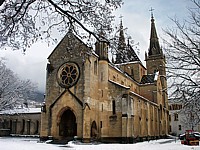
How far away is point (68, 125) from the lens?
113 feet

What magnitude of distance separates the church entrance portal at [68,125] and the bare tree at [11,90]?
10.8 metres

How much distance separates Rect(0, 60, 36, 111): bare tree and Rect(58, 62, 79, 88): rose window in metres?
10.6

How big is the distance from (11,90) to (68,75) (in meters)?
12.4

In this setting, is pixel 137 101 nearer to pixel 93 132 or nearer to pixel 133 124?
pixel 133 124

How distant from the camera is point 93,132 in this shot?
32156 millimetres

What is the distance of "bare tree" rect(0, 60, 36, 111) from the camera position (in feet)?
132

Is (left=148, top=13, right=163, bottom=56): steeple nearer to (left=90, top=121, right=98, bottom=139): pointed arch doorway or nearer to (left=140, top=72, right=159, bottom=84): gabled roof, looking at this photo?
(left=140, top=72, right=159, bottom=84): gabled roof

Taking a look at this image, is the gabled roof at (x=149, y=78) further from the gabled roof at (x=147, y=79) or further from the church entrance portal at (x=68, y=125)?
the church entrance portal at (x=68, y=125)

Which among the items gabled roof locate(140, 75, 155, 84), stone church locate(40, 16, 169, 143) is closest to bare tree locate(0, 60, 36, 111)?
stone church locate(40, 16, 169, 143)

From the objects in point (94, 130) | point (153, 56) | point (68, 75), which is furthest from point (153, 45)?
point (94, 130)

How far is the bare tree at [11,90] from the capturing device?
40.3m

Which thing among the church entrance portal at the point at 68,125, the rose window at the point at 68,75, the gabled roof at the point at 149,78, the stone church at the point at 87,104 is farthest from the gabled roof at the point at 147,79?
Answer: the rose window at the point at 68,75

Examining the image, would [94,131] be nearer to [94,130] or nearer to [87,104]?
[94,130]

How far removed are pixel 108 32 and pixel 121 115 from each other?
23.5 metres
